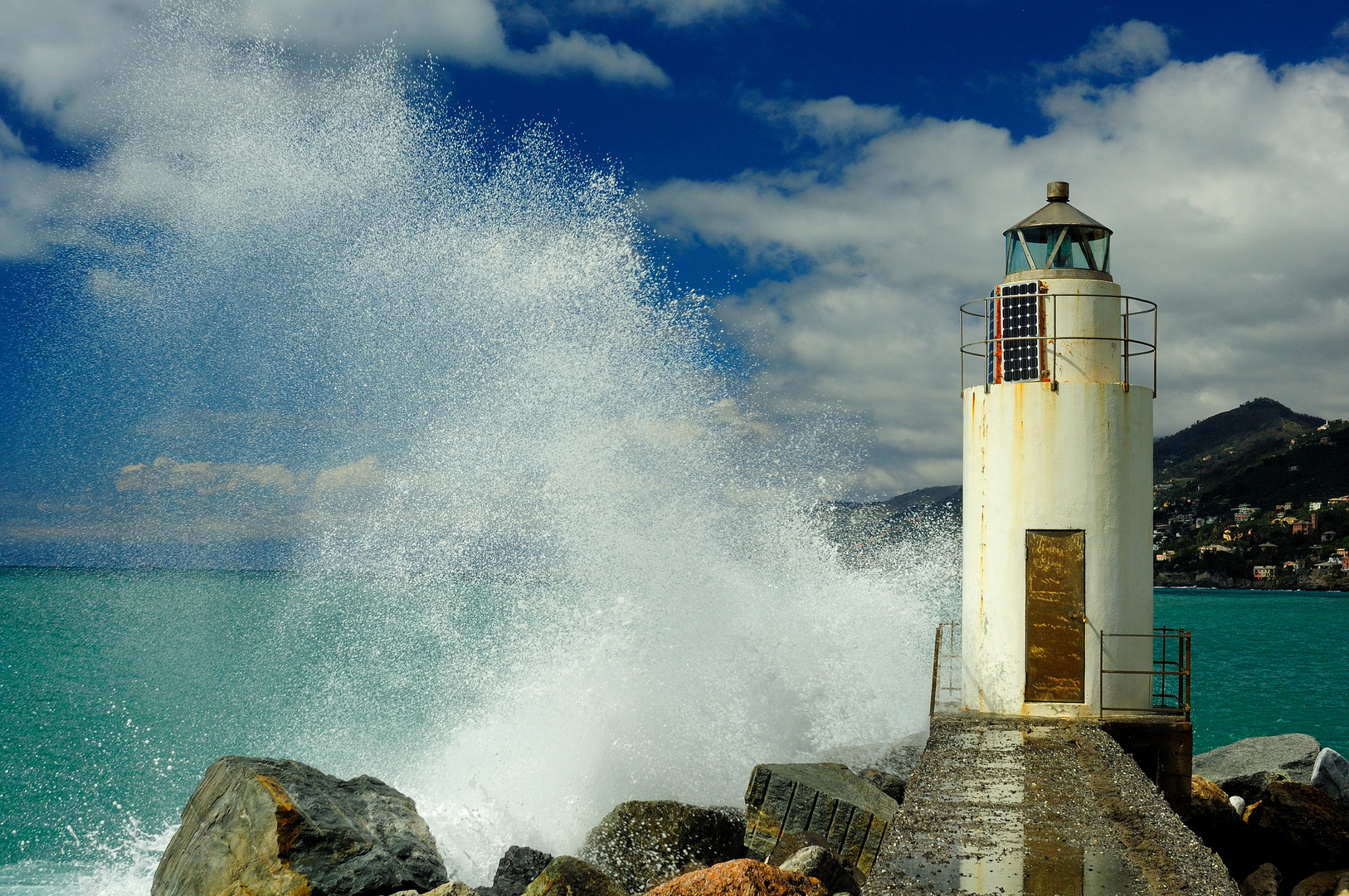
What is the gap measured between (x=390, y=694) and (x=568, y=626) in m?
10.7

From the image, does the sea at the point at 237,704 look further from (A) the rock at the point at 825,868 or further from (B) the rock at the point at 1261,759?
(B) the rock at the point at 1261,759

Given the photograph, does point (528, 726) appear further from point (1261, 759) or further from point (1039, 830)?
point (1261, 759)

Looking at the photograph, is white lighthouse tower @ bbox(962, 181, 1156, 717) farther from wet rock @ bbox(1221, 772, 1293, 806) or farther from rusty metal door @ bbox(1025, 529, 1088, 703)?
wet rock @ bbox(1221, 772, 1293, 806)

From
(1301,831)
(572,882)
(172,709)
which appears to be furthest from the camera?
(172,709)

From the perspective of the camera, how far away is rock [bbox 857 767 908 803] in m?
9.81

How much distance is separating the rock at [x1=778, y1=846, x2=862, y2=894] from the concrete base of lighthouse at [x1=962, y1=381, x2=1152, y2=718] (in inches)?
115

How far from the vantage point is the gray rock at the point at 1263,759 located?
40.8 feet

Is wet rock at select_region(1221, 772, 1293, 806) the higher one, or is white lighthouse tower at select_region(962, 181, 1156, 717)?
white lighthouse tower at select_region(962, 181, 1156, 717)

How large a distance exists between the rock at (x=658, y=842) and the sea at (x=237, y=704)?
9.14ft

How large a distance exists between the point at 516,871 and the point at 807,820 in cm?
272

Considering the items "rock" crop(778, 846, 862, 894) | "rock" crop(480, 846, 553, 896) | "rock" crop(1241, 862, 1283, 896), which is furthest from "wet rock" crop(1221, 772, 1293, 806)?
"rock" crop(480, 846, 553, 896)

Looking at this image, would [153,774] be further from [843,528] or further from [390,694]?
[843,528]

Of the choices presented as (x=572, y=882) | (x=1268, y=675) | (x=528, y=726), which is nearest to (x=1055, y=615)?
(x=572, y=882)

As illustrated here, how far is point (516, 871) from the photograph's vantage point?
329 inches
